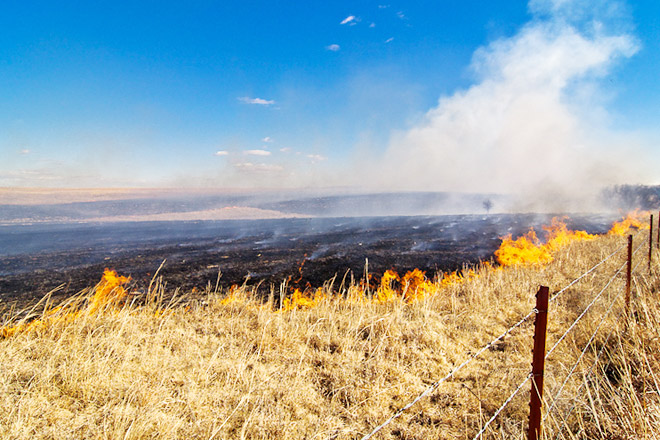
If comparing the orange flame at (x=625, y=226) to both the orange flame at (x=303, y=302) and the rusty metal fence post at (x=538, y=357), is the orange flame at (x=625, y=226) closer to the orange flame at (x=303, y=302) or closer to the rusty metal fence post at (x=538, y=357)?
the orange flame at (x=303, y=302)

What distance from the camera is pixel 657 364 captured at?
343 centimetres

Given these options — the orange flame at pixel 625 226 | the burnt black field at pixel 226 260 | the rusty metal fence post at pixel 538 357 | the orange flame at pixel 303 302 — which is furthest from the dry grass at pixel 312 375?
the orange flame at pixel 625 226

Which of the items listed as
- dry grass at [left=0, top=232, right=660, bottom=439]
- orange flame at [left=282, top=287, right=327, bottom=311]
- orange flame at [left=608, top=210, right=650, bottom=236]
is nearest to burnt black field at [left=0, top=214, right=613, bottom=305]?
orange flame at [left=282, top=287, right=327, bottom=311]

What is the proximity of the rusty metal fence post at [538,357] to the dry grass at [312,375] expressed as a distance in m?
0.42

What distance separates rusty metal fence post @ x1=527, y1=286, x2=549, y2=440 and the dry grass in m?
0.42

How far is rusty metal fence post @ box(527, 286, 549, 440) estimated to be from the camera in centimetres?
214

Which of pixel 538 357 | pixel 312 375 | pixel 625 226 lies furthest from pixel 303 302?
pixel 625 226

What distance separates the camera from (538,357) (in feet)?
7.25

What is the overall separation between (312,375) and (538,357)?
2.99 metres

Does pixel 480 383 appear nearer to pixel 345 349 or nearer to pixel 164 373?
pixel 345 349

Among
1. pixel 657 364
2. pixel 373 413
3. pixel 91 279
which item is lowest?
pixel 91 279

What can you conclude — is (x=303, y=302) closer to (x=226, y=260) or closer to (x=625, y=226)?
(x=226, y=260)

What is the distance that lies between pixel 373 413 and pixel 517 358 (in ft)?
8.27

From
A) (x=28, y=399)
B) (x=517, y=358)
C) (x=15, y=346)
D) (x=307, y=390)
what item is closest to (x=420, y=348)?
(x=517, y=358)
